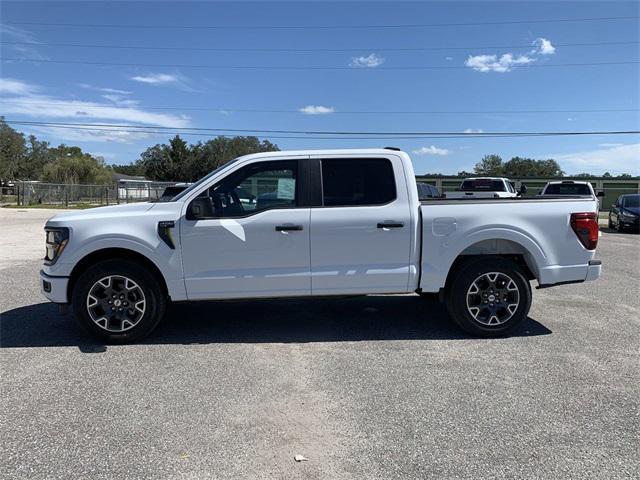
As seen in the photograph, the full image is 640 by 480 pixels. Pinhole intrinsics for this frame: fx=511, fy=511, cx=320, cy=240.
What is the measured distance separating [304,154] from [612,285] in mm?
6210

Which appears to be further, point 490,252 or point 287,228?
point 490,252

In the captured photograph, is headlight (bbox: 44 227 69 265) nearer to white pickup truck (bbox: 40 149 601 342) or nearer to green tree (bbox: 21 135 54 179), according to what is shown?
white pickup truck (bbox: 40 149 601 342)

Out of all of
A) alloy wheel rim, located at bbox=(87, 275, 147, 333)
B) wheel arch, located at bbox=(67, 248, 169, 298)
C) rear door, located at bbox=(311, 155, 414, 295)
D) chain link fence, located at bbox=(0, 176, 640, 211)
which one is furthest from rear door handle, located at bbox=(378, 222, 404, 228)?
chain link fence, located at bbox=(0, 176, 640, 211)

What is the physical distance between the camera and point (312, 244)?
208 inches

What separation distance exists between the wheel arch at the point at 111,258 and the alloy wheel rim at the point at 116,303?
212 mm

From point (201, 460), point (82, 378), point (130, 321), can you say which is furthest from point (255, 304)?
point (201, 460)

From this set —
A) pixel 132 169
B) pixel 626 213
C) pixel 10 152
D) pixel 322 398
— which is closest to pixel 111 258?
pixel 322 398

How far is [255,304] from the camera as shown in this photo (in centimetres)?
706

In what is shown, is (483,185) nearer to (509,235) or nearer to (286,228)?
(509,235)

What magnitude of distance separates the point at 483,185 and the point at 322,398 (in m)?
18.5

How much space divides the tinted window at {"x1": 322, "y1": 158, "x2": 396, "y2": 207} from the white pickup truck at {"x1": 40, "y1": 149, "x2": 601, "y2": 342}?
0.01 metres

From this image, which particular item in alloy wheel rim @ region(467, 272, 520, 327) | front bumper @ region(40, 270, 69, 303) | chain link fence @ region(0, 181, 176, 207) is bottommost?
alloy wheel rim @ region(467, 272, 520, 327)

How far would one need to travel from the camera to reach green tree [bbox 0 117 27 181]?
234ft

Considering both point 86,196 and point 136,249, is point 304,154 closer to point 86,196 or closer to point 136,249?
point 136,249
